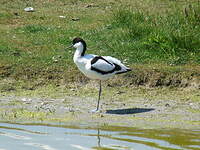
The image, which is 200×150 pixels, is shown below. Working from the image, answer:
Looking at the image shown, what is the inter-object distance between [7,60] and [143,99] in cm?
282

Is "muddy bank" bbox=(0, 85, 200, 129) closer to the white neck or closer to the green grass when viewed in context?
the white neck

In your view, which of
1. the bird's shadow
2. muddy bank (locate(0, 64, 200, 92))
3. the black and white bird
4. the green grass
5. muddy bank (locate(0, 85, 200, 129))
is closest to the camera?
muddy bank (locate(0, 85, 200, 129))

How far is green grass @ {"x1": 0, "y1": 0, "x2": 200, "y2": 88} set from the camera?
39.8ft

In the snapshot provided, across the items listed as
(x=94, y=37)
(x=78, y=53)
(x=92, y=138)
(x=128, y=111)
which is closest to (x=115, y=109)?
(x=128, y=111)

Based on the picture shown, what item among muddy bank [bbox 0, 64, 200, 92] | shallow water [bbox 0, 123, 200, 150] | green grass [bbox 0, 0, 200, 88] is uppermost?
green grass [bbox 0, 0, 200, 88]

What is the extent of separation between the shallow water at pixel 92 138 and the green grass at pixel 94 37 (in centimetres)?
254

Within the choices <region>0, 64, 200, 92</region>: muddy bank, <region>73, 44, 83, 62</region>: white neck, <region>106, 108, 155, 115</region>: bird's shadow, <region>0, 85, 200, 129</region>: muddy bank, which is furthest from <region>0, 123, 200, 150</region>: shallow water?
<region>0, 64, 200, 92</region>: muddy bank

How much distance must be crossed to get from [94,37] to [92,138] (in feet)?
17.5

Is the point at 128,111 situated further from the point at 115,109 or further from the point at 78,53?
the point at 78,53

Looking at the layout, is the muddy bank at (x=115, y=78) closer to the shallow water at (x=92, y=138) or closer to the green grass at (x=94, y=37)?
the green grass at (x=94, y=37)

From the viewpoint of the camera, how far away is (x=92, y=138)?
347 inches

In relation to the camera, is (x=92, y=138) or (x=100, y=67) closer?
(x=92, y=138)

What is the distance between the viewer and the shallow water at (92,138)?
838 centimetres

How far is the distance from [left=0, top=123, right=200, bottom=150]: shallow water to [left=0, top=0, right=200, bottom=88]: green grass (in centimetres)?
254
